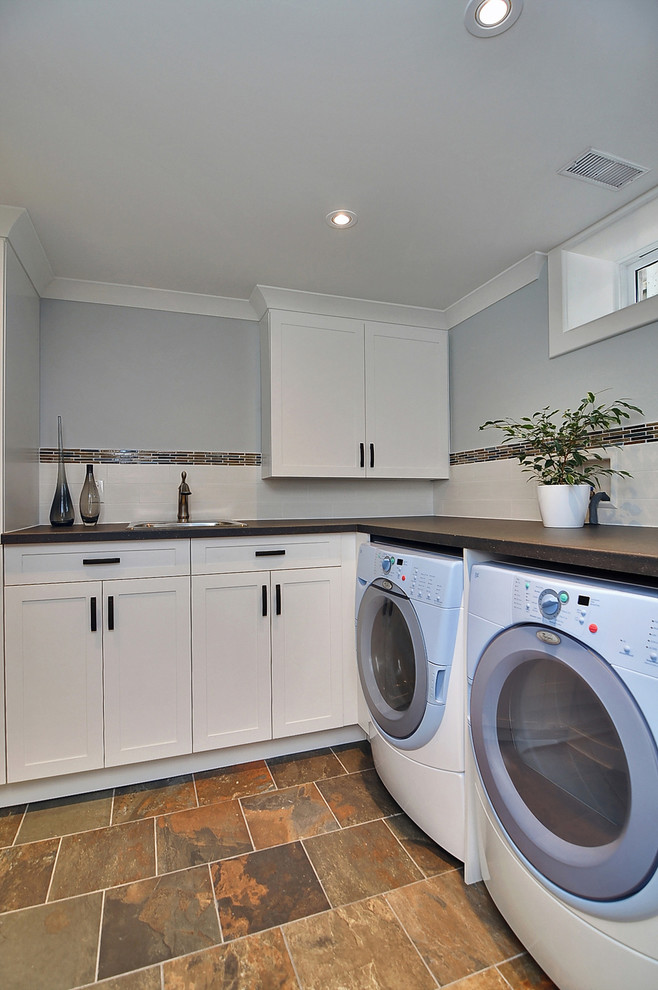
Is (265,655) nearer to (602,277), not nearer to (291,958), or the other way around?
(291,958)

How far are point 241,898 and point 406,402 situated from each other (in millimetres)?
2333

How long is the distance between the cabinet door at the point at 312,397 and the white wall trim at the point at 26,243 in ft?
3.46

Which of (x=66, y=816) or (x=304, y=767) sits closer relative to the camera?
(x=66, y=816)

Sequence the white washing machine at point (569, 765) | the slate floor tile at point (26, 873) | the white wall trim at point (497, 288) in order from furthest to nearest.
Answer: the white wall trim at point (497, 288)
the slate floor tile at point (26, 873)
the white washing machine at point (569, 765)

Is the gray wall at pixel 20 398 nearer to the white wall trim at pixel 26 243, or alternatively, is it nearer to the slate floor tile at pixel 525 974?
the white wall trim at pixel 26 243

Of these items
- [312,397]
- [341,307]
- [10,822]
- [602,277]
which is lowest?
[10,822]

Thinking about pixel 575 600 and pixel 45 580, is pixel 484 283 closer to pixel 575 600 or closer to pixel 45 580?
pixel 575 600

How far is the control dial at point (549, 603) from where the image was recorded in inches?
42.6

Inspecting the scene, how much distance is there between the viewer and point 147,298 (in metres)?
2.66

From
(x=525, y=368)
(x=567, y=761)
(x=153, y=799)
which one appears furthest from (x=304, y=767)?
(x=525, y=368)

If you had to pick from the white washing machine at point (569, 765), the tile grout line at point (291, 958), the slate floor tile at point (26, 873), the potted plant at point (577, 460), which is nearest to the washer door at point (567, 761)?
the white washing machine at point (569, 765)

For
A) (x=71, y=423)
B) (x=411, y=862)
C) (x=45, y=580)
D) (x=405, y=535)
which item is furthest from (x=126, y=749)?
(x=71, y=423)

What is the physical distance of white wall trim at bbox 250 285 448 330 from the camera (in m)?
2.66

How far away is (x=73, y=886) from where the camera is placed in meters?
1.50
